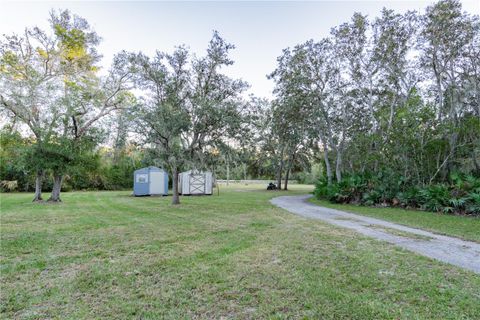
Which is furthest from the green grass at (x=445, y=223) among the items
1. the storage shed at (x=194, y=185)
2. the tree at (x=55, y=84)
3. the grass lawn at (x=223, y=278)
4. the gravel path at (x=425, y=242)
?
the tree at (x=55, y=84)

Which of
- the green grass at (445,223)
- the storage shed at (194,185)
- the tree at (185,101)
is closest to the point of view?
the green grass at (445,223)

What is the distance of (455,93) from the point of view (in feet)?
37.9

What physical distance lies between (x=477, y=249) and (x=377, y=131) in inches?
360

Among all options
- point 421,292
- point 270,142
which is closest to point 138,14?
point 421,292

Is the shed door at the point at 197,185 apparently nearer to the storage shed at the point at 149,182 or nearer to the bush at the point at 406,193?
the storage shed at the point at 149,182

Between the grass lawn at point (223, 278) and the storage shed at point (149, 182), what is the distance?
11663mm

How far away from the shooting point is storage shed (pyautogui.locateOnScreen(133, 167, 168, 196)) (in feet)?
56.2

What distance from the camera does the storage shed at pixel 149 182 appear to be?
56.2 feet

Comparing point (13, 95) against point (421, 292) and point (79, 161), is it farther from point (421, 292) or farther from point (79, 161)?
point (421, 292)

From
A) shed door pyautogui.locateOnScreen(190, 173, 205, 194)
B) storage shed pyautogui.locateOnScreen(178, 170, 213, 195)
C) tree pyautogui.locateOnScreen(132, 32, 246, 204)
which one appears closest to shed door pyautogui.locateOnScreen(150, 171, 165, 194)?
storage shed pyautogui.locateOnScreen(178, 170, 213, 195)

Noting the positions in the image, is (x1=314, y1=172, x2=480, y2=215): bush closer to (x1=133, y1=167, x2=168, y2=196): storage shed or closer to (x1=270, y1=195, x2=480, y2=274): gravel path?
(x1=270, y1=195, x2=480, y2=274): gravel path

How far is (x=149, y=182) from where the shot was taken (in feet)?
56.9

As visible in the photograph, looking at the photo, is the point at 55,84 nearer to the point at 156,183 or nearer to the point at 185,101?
the point at 185,101

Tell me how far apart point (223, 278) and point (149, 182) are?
15213mm
